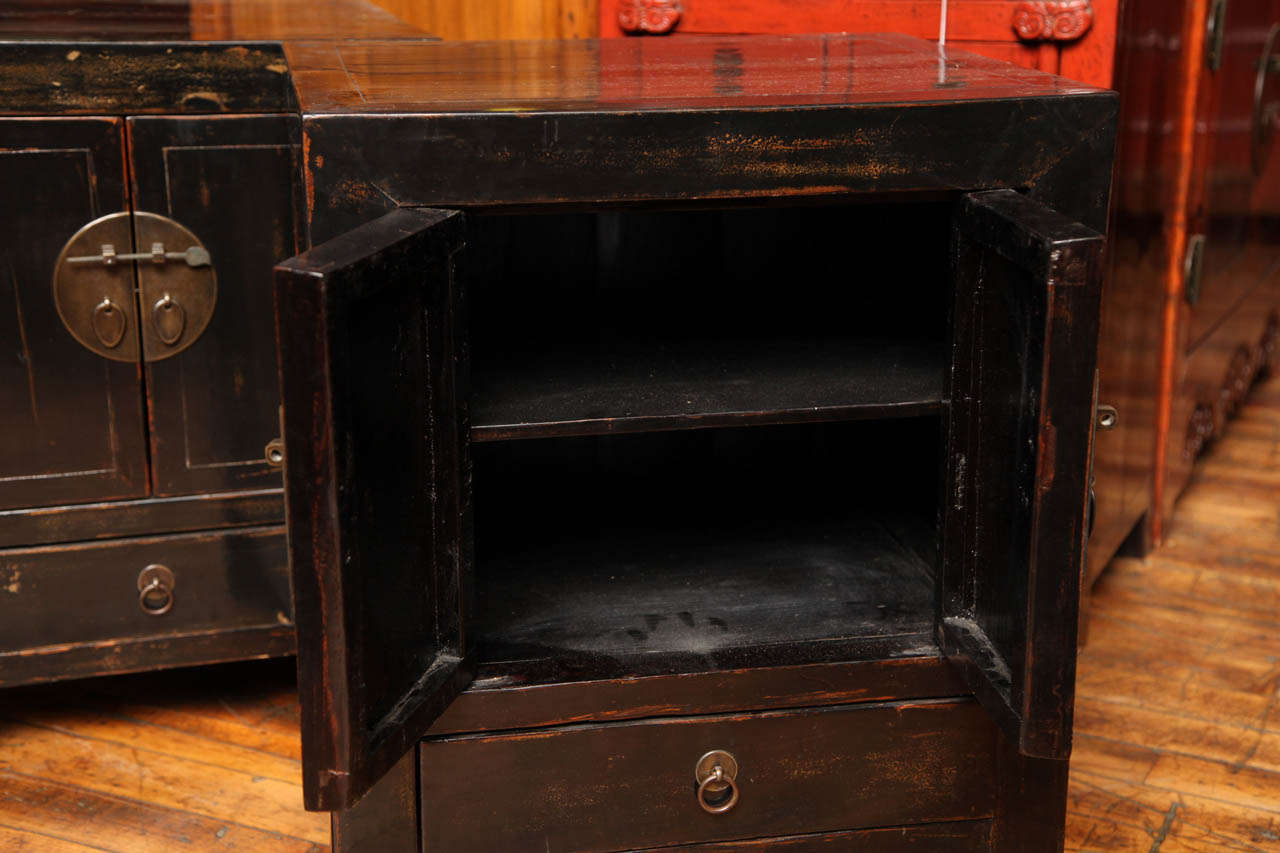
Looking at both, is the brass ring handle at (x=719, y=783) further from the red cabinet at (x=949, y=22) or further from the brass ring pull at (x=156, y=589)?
the red cabinet at (x=949, y=22)

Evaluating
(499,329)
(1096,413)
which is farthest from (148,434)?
(1096,413)

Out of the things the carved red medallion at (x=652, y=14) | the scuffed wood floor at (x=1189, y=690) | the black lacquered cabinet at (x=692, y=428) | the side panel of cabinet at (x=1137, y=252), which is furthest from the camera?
the carved red medallion at (x=652, y=14)

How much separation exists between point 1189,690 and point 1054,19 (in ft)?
3.56

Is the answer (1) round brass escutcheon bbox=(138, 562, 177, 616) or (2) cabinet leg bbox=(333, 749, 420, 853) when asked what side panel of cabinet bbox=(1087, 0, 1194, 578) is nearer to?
(2) cabinet leg bbox=(333, 749, 420, 853)

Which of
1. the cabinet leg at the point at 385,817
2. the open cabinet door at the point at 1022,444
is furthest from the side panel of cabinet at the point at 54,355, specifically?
the open cabinet door at the point at 1022,444

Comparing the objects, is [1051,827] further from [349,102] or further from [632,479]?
[349,102]

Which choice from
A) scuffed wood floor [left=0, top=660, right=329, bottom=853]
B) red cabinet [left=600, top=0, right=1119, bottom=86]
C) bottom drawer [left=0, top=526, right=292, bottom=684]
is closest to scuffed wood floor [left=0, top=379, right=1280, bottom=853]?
scuffed wood floor [left=0, top=660, right=329, bottom=853]

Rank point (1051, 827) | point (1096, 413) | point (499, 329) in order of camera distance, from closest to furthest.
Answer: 1. point (1096, 413)
2. point (1051, 827)
3. point (499, 329)

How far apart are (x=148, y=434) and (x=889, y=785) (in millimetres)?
1115

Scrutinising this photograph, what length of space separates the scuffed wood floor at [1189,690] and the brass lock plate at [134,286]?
1383mm

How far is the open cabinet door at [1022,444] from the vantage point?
1228 millimetres

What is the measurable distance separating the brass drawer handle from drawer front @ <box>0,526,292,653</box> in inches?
32.8

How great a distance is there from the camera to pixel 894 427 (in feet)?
6.57

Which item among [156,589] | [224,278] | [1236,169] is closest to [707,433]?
[224,278]
